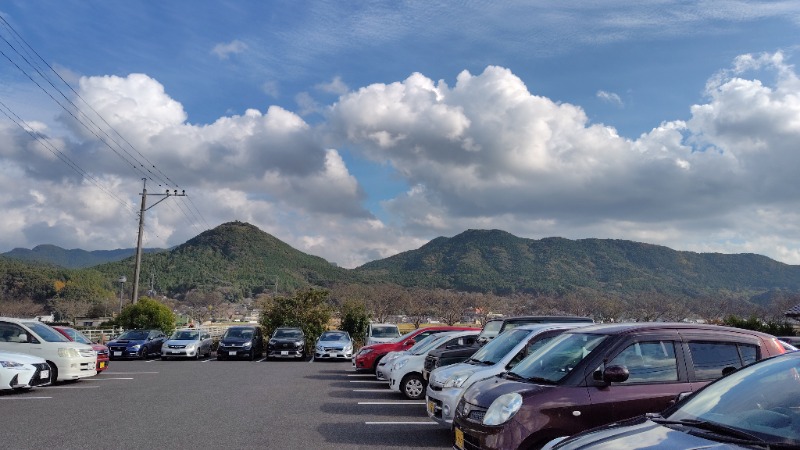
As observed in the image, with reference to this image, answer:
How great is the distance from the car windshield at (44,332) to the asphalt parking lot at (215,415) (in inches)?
48.6

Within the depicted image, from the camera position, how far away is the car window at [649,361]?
6.28 meters

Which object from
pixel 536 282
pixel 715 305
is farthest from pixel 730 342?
pixel 536 282

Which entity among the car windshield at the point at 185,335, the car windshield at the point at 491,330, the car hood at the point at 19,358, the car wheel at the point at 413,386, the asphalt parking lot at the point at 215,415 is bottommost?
the asphalt parking lot at the point at 215,415

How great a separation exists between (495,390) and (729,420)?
2.70 meters

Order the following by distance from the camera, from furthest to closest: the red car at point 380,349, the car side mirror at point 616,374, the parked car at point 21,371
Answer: the red car at point 380,349 < the parked car at point 21,371 < the car side mirror at point 616,374

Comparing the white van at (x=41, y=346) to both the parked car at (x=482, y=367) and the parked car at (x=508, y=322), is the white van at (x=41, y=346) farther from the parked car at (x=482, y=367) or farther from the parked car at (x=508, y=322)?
the parked car at (x=482, y=367)

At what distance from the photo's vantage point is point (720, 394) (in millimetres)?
4395

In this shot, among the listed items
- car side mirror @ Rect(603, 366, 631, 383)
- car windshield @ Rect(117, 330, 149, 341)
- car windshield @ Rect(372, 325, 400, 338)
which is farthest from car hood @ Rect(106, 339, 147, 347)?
car side mirror @ Rect(603, 366, 631, 383)

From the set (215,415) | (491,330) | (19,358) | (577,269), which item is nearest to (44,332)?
(19,358)

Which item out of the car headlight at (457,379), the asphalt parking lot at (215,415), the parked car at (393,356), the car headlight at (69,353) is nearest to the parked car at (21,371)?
the asphalt parking lot at (215,415)

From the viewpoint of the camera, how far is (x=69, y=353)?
16.0m

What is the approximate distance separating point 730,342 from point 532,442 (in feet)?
8.22

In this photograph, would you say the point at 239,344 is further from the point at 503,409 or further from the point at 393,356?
the point at 503,409

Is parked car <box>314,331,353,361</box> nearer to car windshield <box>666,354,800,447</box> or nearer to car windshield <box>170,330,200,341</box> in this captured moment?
car windshield <box>170,330,200,341</box>
